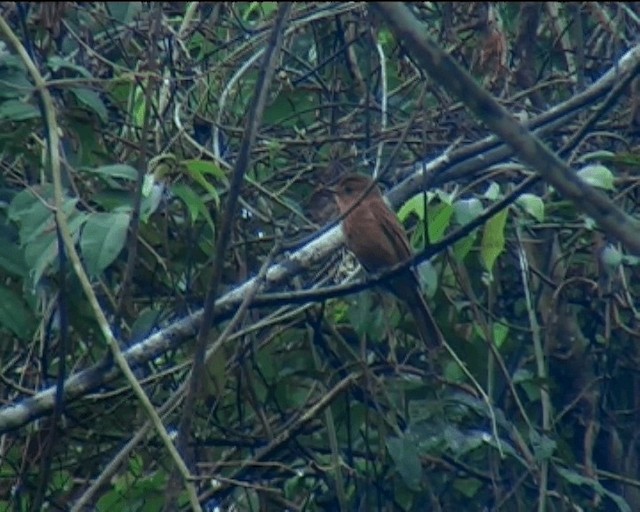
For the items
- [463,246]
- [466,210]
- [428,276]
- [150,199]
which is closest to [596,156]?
[463,246]

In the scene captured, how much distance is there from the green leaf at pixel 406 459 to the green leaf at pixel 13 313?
1.25 meters

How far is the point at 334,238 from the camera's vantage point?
5617mm

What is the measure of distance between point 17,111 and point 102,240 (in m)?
0.56

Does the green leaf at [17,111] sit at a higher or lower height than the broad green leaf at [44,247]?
higher

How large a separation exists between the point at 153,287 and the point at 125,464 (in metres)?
0.57

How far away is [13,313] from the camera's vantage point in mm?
4906

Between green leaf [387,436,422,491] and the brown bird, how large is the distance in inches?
14.8

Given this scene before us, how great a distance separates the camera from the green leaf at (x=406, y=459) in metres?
5.56

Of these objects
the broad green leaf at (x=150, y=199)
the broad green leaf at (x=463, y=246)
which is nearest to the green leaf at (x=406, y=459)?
the broad green leaf at (x=463, y=246)

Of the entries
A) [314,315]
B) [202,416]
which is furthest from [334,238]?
[202,416]

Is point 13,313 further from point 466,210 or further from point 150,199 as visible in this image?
point 466,210

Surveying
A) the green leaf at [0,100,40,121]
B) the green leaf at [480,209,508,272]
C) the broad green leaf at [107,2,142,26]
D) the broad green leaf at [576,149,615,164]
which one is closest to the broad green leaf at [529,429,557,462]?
the green leaf at [480,209,508,272]

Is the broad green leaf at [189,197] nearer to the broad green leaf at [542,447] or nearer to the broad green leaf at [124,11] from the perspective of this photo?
the broad green leaf at [124,11]

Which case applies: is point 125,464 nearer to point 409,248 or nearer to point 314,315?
point 314,315
